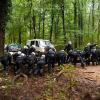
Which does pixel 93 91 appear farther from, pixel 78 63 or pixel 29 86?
pixel 78 63

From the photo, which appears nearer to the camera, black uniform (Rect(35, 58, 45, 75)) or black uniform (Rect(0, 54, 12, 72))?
black uniform (Rect(35, 58, 45, 75))

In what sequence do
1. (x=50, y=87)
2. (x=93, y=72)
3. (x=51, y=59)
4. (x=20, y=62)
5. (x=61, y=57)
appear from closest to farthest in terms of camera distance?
(x=50, y=87) → (x=20, y=62) → (x=93, y=72) → (x=51, y=59) → (x=61, y=57)

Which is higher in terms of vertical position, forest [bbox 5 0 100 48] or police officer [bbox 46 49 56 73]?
forest [bbox 5 0 100 48]

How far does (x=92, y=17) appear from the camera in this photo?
5706 centimetres

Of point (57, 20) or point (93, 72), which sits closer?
point (93, 72)

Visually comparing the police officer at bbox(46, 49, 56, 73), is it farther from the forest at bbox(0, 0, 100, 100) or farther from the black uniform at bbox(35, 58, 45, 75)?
the black uniform at bbox(35, 58, 45, 75)

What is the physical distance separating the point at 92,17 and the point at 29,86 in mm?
36570

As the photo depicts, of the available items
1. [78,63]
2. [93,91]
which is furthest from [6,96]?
[78,63]

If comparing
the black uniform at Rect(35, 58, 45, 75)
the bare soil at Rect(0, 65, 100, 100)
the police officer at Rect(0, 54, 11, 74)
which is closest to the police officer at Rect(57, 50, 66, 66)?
the bare soil at Rect(0, 65, 100, 100)

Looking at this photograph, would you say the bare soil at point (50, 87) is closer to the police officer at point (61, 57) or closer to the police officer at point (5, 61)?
the police officer at point (5, 61)

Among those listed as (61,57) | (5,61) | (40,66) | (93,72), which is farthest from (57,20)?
(40,66)

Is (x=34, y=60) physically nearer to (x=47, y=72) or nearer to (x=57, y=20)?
(x=47, y=72)

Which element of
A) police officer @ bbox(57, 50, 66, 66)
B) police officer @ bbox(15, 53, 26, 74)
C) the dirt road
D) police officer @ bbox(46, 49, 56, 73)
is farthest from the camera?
police officer @ bbox(57, 50, 66, 66)

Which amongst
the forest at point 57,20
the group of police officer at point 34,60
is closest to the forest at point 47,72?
the group of police officer at point 34,60
